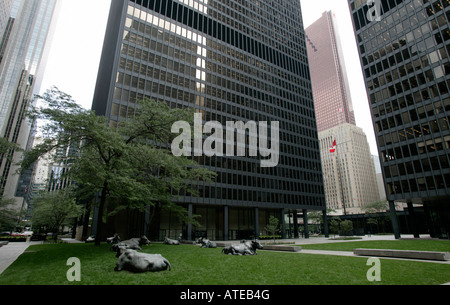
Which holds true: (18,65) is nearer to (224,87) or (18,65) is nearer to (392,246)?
(224,87)

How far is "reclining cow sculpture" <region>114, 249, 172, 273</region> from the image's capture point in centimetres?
891

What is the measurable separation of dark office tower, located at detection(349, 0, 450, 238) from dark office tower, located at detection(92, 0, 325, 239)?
24537 millimetres

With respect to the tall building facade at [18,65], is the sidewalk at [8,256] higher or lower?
lower

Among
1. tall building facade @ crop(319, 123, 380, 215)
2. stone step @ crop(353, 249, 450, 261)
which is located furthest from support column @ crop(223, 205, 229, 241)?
tall building facade @ crop(319, 123, 380, 215)

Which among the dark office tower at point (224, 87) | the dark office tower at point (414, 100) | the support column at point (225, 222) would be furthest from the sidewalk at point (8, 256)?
the dark office tower at point (414, 100)

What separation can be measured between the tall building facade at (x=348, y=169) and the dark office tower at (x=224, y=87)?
11392 centimetres

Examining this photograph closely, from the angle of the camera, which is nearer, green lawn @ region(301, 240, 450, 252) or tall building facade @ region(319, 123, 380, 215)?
green lawn @ region(301, 240, 450, 252)

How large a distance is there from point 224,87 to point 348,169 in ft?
489

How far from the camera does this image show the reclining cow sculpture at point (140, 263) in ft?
29.2

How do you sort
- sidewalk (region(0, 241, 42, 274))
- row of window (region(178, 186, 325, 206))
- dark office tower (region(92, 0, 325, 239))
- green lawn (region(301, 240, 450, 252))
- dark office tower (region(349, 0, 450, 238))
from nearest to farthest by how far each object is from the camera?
sidewalk (region(0, 241, 42, 274)) < green lawn (region(301, 240, 450, 252)) < dark office tower (region(349, 0, 450, 238)) < dark office tower (region(92, 0, 325, 239)) < row of window (region(178, 186, 325, 206))

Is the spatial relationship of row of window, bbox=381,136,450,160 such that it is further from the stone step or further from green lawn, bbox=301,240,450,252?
the stone step

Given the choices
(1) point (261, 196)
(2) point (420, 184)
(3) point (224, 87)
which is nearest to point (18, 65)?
(3) point (224, 87)

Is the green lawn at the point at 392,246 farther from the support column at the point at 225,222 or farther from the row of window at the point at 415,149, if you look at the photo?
the support column at the point at 225,222
